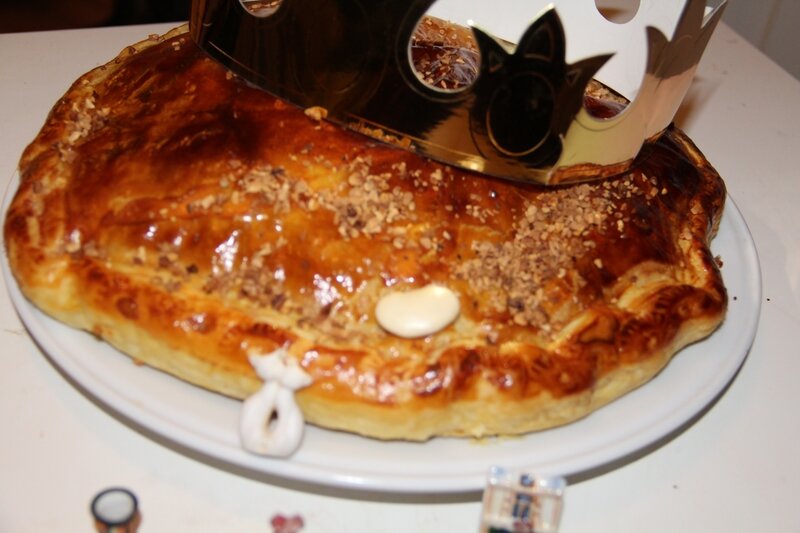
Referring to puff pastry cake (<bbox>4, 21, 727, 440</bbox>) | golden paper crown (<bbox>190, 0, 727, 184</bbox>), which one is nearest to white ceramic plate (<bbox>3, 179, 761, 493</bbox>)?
puff pastry cake (<bbox>4, 21, 727, 440</bbox>)

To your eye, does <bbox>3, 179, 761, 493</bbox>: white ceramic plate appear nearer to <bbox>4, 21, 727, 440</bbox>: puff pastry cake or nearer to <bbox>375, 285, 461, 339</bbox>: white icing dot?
<bbox>4, 21, 727, 440</bbox>: puff pastry cake

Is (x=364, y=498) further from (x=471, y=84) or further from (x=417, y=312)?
(x=471, y=84)

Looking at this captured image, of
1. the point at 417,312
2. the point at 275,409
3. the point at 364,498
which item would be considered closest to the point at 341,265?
the point at 417,312

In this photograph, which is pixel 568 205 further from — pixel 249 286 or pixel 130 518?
pixel 130 518

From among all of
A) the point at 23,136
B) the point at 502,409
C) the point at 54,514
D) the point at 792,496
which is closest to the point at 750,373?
the point at 792,496

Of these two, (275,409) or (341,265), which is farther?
(341,265)
